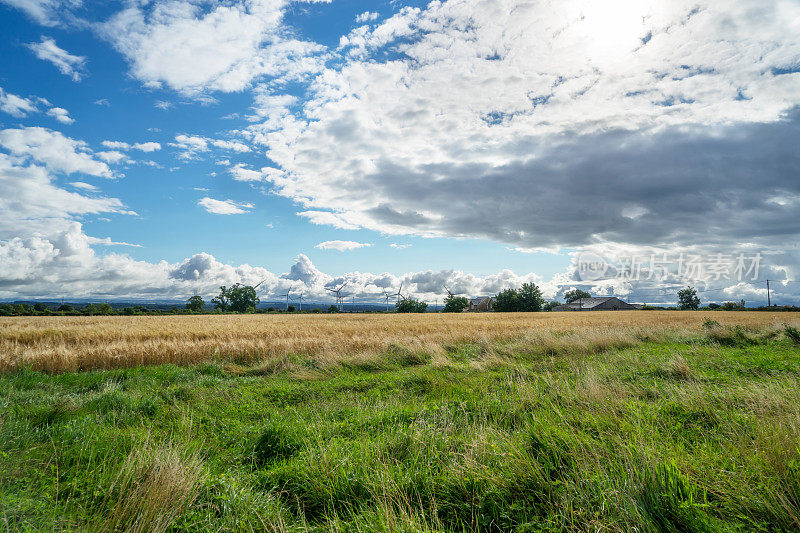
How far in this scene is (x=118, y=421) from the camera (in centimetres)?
688

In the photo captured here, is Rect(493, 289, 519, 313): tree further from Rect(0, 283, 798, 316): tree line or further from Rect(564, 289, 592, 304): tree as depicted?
Rect(564, 289, 592, 304): tree

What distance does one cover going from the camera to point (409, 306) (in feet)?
449

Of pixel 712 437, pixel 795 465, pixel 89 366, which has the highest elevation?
pixel 795 465

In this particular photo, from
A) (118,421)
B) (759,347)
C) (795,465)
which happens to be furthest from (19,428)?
(759,347)

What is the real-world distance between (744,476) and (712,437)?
1.53 m

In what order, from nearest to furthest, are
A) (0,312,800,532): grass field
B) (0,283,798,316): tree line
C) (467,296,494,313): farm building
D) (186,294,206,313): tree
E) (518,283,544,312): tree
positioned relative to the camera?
(0,312,800,532): grass field
(0,283,798,316): tree line
(518,283,544,312): tree
(186,294,206,313): tree
(467,296,494,313): farm building

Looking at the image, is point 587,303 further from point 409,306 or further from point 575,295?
point 409,306

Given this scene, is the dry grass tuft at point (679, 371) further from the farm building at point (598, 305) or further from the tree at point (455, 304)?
the farm building at point (598, 305)

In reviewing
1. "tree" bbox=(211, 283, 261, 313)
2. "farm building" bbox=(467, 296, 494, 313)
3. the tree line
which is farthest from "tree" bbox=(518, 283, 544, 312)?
"tree" bbox=(211, 283, 261, 313)

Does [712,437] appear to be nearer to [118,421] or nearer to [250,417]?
[250,417]

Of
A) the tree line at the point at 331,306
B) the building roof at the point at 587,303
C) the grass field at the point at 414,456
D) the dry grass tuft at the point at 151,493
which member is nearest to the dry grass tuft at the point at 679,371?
the grass field at the point at 414,456

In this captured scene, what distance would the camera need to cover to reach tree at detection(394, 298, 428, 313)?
135375 millimetres

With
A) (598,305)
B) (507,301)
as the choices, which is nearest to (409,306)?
(507,301)

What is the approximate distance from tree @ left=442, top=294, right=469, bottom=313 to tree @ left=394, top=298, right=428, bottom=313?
8.91 meters
